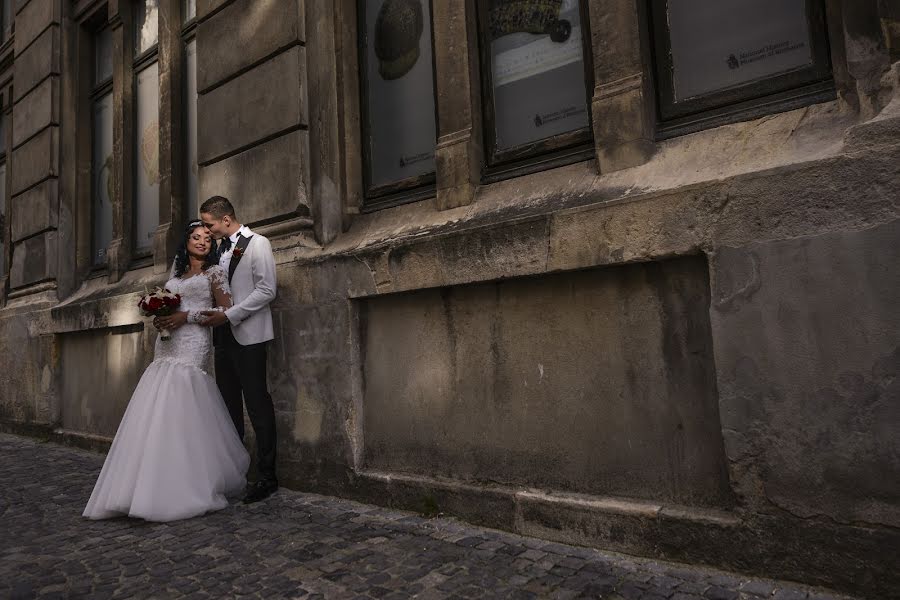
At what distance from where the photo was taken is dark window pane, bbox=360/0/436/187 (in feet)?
14.9

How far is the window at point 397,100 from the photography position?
452 centimetres

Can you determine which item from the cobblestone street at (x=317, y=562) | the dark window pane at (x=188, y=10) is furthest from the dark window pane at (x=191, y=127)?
the cobblestone street at (x=317, y=562)

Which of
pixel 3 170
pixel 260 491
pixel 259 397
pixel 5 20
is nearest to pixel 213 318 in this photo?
pixel 259 397

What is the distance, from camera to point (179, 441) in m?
4.09

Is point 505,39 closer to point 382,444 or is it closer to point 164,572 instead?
point 382,444

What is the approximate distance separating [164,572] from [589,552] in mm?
2007

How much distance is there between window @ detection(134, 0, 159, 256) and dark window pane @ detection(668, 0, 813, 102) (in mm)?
5700

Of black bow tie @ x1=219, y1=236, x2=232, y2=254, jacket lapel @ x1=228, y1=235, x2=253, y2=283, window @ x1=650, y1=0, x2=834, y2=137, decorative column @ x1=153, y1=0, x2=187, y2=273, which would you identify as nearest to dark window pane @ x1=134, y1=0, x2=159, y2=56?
decorative column @ x1=153, y1=0, x2=187, y2=273

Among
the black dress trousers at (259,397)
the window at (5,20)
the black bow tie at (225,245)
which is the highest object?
the window at (5,20)

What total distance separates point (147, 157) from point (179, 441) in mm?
4341

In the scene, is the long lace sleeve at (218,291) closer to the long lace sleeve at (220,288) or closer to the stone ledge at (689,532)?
the long lace sleeve at (220,288)

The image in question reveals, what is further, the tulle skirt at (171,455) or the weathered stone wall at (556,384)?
the tulle skirt at (171,455)

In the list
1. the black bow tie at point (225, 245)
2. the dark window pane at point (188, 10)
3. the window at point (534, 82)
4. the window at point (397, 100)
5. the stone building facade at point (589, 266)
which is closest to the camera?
the stone building facade at point (589, 266)

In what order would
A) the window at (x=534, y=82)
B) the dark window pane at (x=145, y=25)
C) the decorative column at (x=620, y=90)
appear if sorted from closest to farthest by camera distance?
1. the decorative column at (x=620, y=90)
2. the window at (x=534, y=82)
3. the dark window pane at (x=145, y=25)
